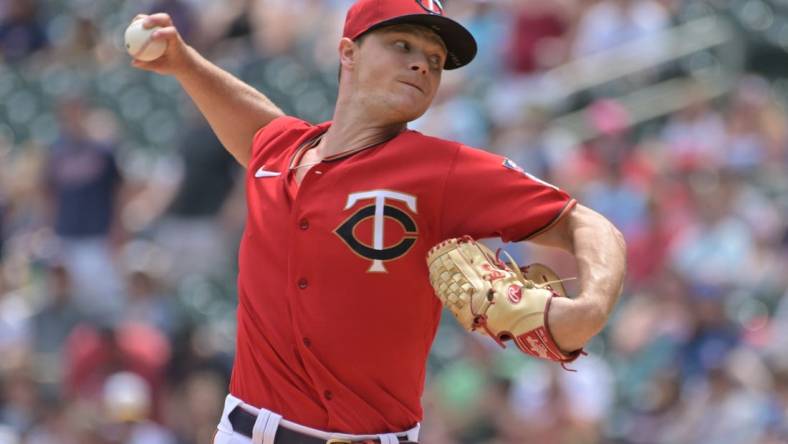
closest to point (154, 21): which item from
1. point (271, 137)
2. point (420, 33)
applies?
point (271, 137)

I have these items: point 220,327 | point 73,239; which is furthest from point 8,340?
point 220,327

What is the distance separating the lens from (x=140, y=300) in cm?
925

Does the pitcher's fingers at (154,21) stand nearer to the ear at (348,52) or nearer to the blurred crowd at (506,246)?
the ear at (348,52)

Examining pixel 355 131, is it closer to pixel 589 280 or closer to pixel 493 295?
pixel 493 295

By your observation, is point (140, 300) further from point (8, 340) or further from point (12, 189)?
point (12, 189)

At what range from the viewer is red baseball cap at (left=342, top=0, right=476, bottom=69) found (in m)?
3.99

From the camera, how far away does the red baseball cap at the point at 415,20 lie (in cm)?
399

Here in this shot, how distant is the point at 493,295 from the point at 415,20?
825 millimetres

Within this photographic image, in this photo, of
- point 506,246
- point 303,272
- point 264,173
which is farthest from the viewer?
point 506,246

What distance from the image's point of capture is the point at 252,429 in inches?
159

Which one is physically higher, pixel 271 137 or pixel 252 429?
pixel 271 137

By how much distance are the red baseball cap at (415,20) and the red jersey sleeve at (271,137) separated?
37 cm

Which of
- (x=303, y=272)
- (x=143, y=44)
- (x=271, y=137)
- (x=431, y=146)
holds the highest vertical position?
(x=143, y=44)

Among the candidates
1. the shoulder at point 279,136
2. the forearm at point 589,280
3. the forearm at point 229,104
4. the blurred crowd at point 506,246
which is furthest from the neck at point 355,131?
the blurred crowd at point 506,246
